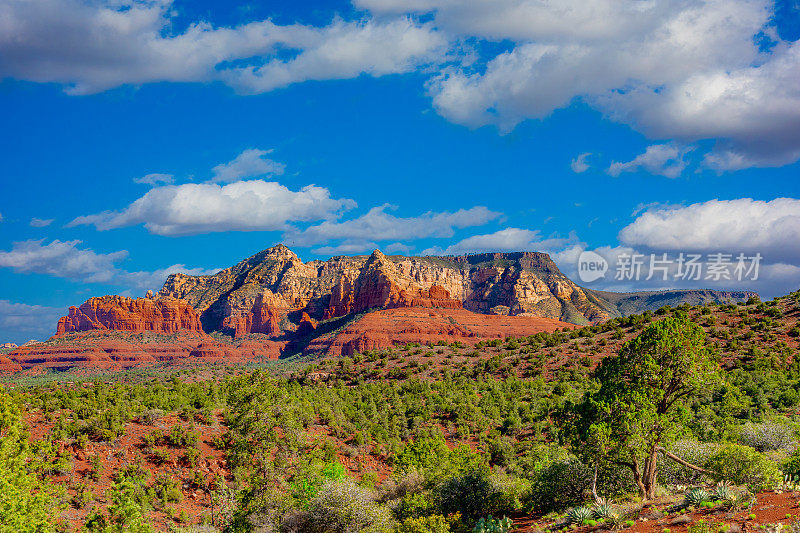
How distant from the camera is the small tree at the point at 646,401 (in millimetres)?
19859

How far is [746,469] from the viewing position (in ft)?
63.0

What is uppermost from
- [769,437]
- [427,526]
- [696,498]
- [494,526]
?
[696,498]

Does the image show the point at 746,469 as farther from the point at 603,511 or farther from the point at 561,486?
the point at 561,486

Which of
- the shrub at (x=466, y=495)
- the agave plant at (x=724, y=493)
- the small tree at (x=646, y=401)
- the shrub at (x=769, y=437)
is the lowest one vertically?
the shrub at (x=466, y=495)

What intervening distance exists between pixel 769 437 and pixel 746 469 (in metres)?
13.8

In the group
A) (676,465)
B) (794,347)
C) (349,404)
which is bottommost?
(349,404)

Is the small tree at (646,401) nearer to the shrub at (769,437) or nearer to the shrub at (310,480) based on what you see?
the shrub at (310,480)

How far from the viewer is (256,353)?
19488cm

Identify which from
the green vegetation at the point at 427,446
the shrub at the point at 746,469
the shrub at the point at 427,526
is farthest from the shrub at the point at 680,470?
the shrub at the point at 427,526

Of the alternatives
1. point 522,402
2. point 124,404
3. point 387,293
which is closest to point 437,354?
point 522,402

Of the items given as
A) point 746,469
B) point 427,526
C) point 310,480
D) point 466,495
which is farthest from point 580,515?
point 310,480

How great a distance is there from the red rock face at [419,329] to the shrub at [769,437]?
383 feet

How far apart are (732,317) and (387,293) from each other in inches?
5053

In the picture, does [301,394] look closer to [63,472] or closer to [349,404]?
[349,404]
